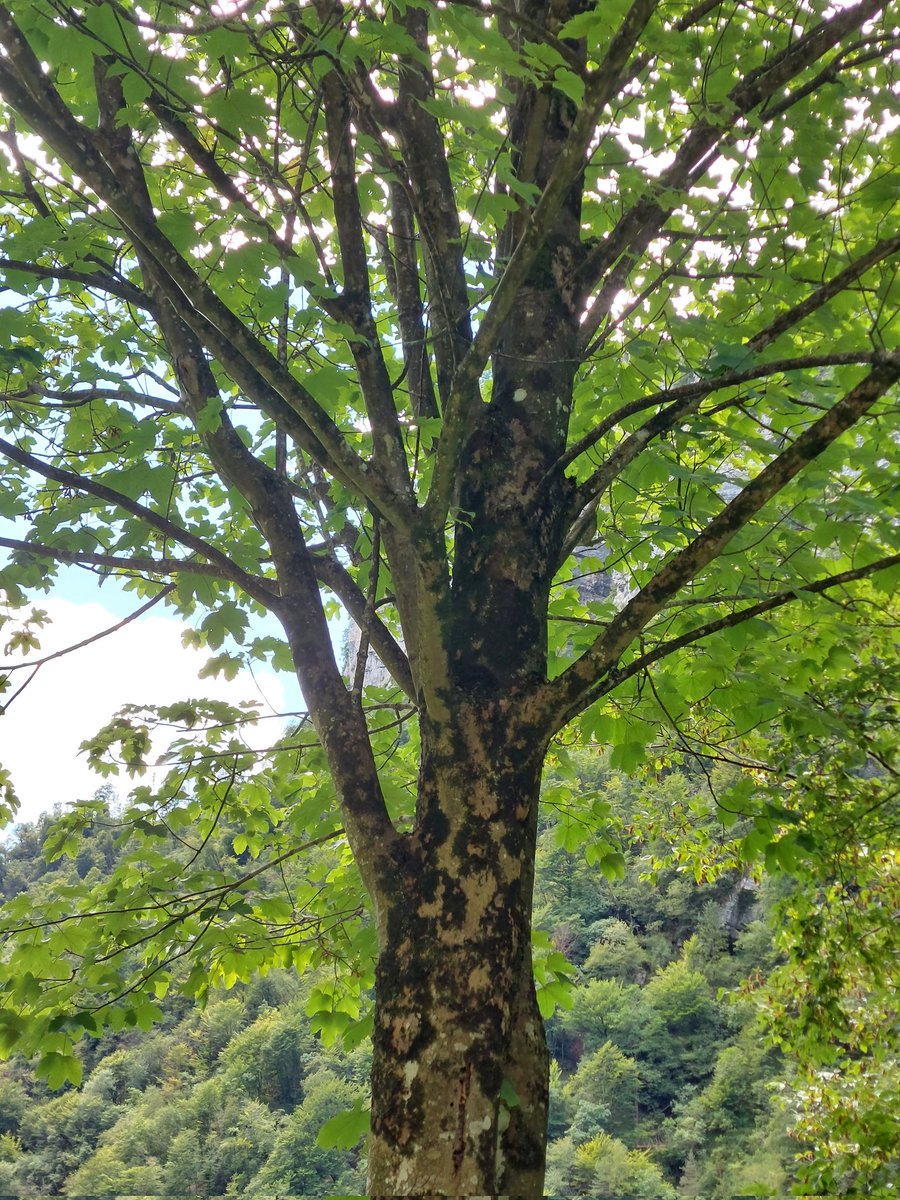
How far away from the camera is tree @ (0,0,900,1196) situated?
4.66ft

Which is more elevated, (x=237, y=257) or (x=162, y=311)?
(x=162, y=311)

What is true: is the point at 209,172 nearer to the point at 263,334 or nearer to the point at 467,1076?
the point at 263,334

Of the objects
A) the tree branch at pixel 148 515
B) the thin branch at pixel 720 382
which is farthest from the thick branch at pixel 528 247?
the tree branch at pixel 148 515

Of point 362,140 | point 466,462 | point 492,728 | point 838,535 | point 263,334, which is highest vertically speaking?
point 263,334

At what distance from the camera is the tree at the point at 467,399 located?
4.66ft

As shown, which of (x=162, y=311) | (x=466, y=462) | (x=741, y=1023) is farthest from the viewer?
(x=741, y=1023)

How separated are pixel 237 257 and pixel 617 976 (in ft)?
124

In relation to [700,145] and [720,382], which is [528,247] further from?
[700,145]

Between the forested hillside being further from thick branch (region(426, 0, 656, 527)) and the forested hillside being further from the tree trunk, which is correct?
thick branch (region(426, 0, 656, 527))

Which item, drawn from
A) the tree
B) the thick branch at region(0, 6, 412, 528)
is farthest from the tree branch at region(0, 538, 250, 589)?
the thick branch at region(0, 6, 412, 528)

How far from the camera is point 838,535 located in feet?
7.16

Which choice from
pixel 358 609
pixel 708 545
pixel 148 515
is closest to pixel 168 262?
pixel 148 515

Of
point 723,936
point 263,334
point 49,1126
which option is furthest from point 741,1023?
point 263,334

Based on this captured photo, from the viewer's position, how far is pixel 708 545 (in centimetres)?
147
